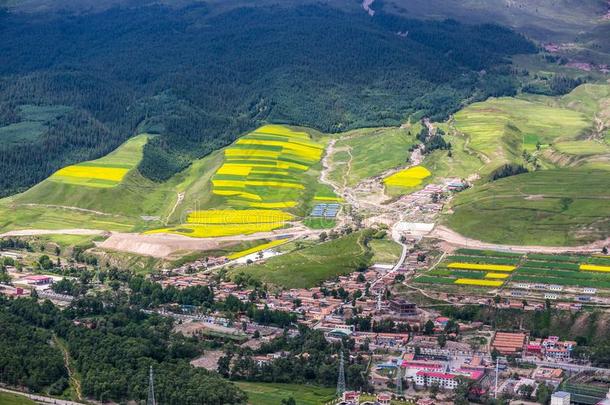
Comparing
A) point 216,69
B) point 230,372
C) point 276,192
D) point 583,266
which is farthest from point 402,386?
point 216,69

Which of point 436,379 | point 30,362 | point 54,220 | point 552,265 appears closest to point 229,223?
point 54,220

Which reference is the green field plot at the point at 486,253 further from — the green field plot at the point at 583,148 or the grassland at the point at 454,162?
the green field plot at the point at 583,148

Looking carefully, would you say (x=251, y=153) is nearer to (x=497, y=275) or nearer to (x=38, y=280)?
(x=38, y=280)

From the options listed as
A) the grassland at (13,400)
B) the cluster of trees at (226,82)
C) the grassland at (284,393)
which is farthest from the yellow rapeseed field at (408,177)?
the grassland at (13,400)

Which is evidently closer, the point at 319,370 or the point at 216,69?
the point at 319,370

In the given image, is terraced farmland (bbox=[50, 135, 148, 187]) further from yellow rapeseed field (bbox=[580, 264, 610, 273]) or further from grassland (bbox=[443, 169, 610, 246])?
yellow rapeseed field (bbox=[580, 264, 610, 273])

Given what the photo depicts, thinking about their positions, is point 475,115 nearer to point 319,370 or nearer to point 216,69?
point 216,69

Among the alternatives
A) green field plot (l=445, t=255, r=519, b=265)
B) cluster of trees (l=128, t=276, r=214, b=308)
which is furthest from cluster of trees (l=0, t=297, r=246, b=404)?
green field plot (l=445, t=255, r=519, b=265)
